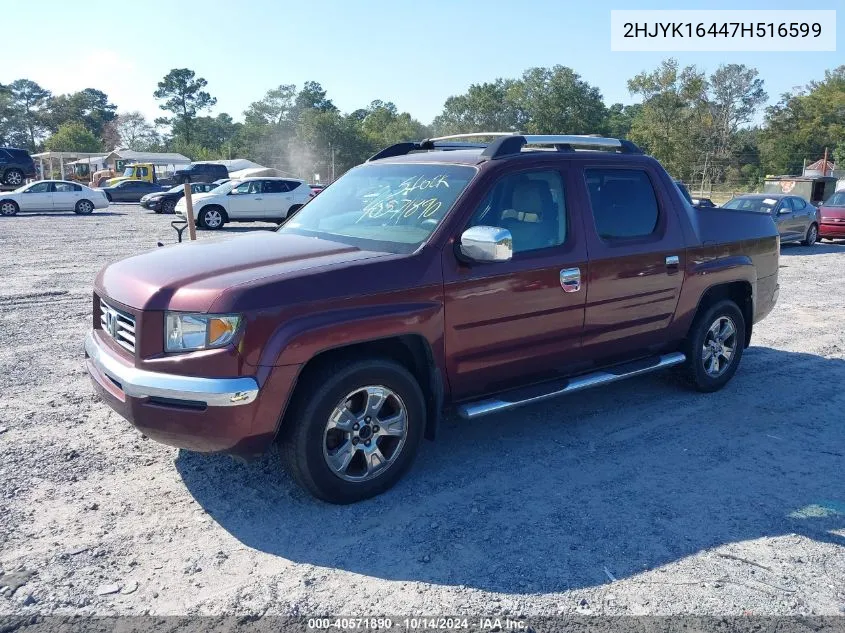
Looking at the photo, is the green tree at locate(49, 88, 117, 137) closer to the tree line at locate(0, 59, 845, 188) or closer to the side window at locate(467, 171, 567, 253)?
the tree line at locate(0, 59, 845, 188)

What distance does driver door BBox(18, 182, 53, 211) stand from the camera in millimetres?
25484

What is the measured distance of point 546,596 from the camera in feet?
10.1

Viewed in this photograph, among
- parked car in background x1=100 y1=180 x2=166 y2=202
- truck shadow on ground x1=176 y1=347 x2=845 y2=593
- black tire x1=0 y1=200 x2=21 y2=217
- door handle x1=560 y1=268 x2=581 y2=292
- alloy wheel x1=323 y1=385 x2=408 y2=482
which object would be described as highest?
parked car in background x1=100 y1=180 x2=166 y2=202

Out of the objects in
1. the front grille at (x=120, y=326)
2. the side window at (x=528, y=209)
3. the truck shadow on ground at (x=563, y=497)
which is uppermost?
the side window at (x=528, y=209)

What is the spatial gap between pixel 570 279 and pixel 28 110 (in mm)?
122157

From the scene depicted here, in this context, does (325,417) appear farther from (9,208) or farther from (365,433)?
(9,208)

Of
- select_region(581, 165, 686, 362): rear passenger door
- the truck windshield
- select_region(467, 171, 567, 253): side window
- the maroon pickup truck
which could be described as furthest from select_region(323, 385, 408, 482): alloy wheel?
select_region(581, 165, 686, 362): rear passenger door

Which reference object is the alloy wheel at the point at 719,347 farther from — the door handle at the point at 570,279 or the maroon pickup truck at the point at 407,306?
the door handle at the point at 570,279

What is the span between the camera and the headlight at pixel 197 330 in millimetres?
3357

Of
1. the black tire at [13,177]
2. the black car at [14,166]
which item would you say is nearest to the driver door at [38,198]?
the black car at [14,166]

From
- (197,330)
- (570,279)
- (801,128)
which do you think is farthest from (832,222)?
(801,128)

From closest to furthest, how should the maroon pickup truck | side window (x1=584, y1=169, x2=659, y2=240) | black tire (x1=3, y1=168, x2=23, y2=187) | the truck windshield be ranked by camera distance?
the maroon pickup truck < the truck windshield < side window (x1=584, y1=169, x2=659, y2=240) < black tire (x1=3, y1=168, x2=23, y2=187)

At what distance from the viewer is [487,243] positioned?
150 inches

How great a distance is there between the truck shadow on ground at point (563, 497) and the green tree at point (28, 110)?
111 metres
